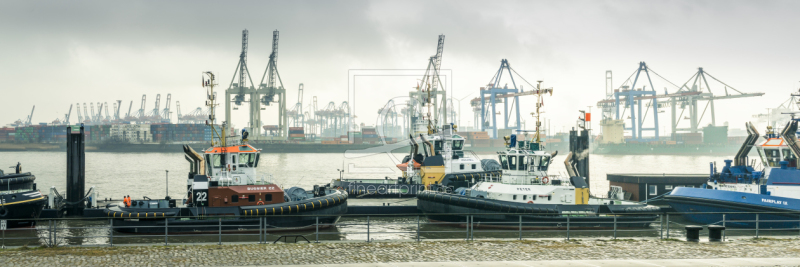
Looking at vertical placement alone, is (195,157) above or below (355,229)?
above

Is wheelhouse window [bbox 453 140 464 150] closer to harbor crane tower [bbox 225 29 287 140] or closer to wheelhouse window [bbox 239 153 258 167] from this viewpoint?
wheelhouse window [bbox 239 153 258 167]

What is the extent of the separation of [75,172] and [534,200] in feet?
57.6

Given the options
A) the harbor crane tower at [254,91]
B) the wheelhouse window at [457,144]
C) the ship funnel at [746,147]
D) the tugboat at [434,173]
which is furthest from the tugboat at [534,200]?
the harbor crane tower at [254,91]

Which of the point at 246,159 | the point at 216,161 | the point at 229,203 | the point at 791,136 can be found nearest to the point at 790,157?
the point at 791,136

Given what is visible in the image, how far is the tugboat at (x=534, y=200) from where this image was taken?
1997 cm

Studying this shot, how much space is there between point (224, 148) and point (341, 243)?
920 cm

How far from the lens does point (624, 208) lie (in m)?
20.2

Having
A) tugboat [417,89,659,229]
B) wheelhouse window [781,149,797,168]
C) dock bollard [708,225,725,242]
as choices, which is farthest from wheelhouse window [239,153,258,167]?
wheelhouse window [781,149,797,168]

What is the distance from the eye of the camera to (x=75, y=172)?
859 inches

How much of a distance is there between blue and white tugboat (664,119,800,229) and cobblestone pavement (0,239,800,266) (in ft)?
25.7

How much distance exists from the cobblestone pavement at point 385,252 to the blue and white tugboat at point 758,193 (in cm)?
782

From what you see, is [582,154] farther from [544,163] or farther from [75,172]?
[75,172]

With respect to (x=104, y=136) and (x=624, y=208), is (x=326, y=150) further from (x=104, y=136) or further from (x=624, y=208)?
(x=624, y=208)

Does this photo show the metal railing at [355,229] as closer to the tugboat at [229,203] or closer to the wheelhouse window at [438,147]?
the tugboat at [229,203]
